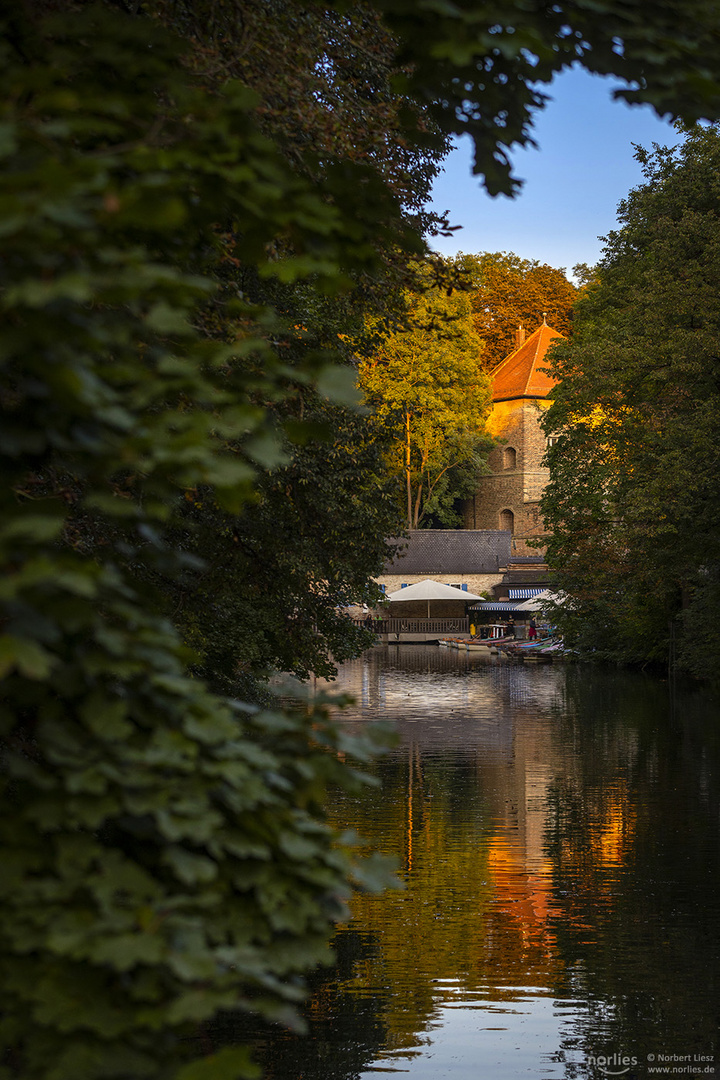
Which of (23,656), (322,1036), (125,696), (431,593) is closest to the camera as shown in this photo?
(23,656)

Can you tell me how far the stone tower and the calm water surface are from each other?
53.5 meters

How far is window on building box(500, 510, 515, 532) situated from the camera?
75.4 meters

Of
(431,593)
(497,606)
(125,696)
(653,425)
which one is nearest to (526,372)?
(497,606)

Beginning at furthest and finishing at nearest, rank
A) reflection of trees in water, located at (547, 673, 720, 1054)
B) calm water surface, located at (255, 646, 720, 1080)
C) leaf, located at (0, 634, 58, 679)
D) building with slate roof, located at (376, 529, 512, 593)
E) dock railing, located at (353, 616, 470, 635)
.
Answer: building with slate roof, located at (376, 529, 512, 593) < dock railing, located at (353, 616, 470, 635) < reflection of trees in water, located at (547, 673, 720, 1054) < calm water surface, located at (255, 646, 720, 1080) < leaf, located at (0, 634, 58, 679)

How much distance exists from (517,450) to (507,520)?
463cm

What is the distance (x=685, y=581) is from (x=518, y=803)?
19465 millimetres

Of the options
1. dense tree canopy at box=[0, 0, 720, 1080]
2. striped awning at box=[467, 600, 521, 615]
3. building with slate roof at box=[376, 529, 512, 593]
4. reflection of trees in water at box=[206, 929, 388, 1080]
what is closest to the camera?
dense tree canopy at box=[0, 0, 720, 1080]

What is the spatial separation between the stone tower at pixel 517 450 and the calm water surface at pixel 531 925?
53.5 m

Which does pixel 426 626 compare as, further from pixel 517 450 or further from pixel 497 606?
pixel 517 450

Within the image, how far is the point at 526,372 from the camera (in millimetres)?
72688

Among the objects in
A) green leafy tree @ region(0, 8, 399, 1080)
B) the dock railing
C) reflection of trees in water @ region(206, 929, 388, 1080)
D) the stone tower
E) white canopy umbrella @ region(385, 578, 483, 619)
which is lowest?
the dock railing

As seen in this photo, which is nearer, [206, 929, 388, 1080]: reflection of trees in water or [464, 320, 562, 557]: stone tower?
[206, 929, 388, 1080]: reflection of trees in water

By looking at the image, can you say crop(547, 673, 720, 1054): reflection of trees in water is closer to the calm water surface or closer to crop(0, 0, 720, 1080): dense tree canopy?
the calm water surface

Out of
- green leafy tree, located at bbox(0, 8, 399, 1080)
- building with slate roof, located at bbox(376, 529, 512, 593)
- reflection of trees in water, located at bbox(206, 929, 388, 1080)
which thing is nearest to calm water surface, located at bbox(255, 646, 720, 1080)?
reflection of trees in water, located at bbox(206, 929, 388, 1080)
